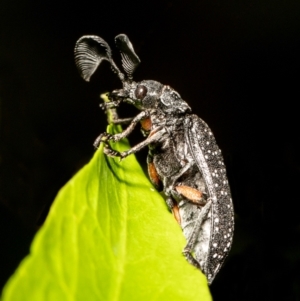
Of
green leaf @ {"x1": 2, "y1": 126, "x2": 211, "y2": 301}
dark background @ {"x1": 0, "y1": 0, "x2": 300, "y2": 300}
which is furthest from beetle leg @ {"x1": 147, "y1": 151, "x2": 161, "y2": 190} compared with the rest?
dark background @ {"x1": 0, "y1": 0, "x2": 300, "y2": 300}

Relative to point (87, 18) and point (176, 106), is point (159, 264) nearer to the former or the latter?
point (176, 106)

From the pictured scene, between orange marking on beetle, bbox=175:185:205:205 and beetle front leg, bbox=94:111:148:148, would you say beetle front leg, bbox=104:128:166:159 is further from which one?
orange marking on beetle, bbox=175:185:205:205

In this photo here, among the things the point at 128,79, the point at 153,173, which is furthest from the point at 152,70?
the point at 153,173

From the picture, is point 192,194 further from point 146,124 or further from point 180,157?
point 146,124

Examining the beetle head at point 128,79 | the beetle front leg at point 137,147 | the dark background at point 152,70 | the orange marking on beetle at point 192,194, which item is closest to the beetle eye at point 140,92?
the beetle head at point 128,79

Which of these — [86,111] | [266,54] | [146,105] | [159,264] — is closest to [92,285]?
[159,264]

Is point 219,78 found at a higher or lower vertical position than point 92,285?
lower

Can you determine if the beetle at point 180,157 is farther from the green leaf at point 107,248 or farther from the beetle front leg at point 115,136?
the green leaf at point 107,248
